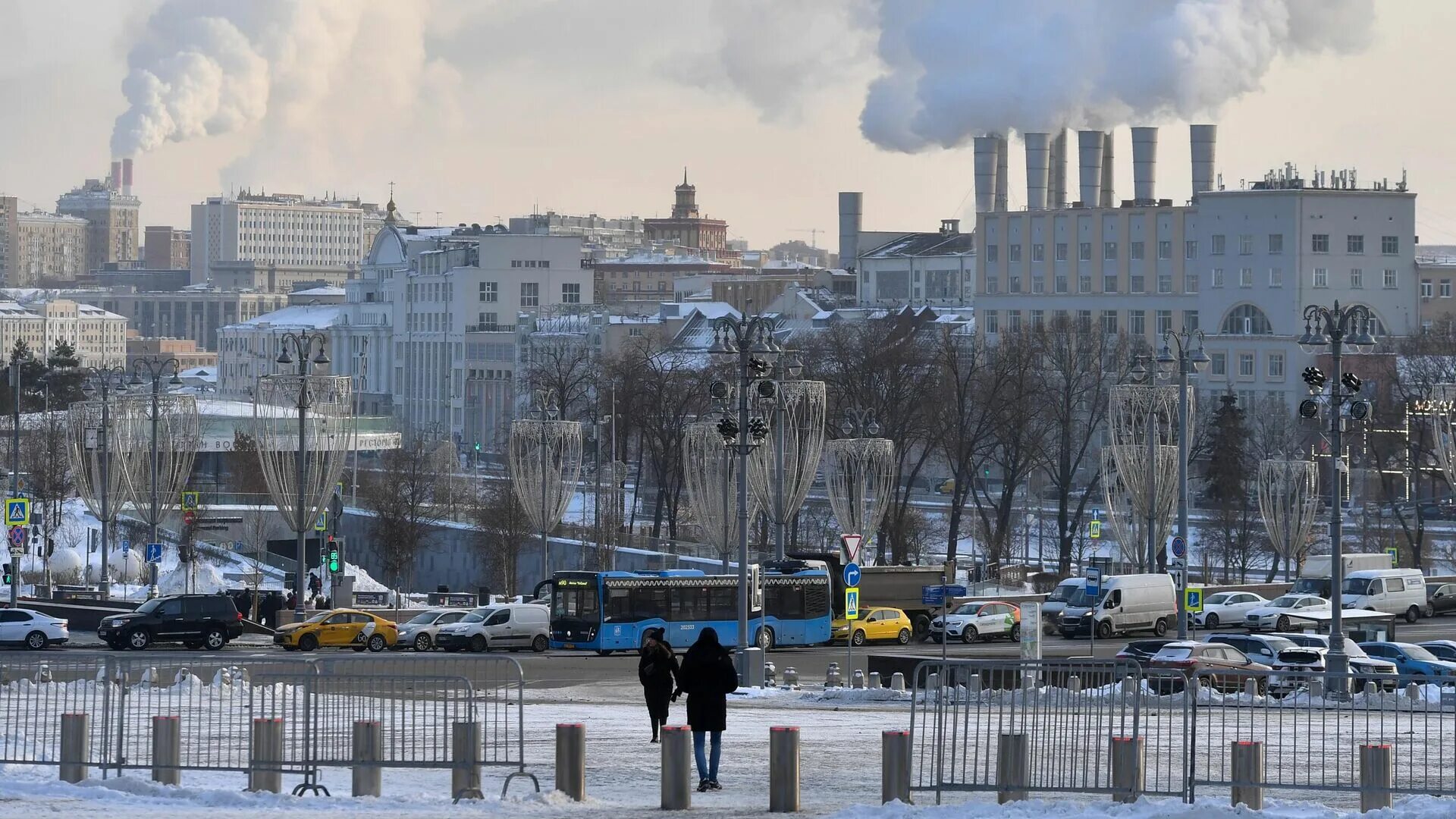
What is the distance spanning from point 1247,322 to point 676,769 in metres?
93.2

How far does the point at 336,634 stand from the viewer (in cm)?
4650

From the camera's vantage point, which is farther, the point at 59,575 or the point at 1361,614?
the point at 59,575

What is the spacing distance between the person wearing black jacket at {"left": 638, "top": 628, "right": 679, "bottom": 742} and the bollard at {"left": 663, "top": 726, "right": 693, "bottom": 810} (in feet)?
10.7

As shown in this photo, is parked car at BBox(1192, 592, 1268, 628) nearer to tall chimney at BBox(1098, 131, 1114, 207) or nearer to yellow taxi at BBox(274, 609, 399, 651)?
yellow taxi at BBox(274, 609, 399, 651)

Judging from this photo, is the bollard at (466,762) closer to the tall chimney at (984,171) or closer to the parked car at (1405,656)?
the parked car at (1405,656)

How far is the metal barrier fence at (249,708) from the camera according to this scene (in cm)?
1858

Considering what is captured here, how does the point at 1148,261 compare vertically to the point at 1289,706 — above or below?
above

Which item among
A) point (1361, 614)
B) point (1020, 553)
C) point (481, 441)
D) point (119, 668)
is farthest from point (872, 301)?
point (119, 668)

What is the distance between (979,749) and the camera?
18.3 metres

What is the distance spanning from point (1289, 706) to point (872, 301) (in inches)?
5380

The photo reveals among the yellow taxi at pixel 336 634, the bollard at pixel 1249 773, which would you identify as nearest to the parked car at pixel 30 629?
the yellow taxi at pixel 336 634

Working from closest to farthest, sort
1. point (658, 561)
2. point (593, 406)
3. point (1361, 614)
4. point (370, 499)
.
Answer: point (1361, 614) < point (658, 561) < point (370, 499) < point (593, 406)

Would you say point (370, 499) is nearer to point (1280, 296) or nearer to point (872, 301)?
point (1280, 296)

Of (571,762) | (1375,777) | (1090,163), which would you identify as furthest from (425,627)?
(1090,163)
